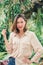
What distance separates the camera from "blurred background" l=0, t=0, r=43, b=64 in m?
2.33

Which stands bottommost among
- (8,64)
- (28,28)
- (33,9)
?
(8,64)

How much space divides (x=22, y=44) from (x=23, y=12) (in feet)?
0.99

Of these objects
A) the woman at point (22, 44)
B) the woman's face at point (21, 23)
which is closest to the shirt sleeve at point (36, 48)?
the woman at point (22, 44)

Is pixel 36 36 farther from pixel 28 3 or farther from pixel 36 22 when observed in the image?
pixel 28 3

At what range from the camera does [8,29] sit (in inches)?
92.0

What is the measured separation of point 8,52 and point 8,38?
13 cm

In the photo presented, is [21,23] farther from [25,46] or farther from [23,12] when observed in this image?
[25,46]

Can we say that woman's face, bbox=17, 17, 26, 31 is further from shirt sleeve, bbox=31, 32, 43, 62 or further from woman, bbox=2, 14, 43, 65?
shirt sleeve, bbox=31, 32, 43, 62

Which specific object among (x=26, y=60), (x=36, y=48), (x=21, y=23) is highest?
(x=21, y=23)

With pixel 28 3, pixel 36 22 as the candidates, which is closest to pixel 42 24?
pixel 36 22

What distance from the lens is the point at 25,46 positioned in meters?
2.27

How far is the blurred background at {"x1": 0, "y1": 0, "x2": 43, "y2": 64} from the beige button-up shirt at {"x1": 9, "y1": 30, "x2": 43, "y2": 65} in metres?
0.07

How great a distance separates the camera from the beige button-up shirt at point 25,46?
7.45ft

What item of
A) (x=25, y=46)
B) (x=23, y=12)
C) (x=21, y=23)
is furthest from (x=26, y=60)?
(x=23, y=12)
